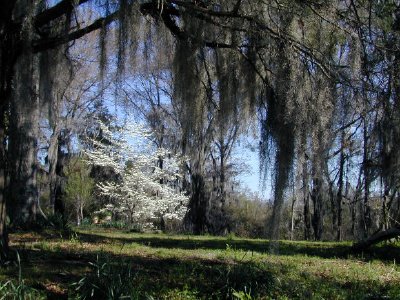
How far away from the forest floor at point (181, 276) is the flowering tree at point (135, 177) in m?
17.7

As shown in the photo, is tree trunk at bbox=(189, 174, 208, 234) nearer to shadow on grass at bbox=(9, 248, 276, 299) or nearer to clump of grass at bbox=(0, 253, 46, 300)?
shadow on grass at bbox=(9, 248, 276, 299)

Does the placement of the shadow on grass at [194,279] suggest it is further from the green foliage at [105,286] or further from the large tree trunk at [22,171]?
the large tree trunk at [22,171]

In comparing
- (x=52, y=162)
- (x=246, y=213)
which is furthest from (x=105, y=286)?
(x=246, y=213)

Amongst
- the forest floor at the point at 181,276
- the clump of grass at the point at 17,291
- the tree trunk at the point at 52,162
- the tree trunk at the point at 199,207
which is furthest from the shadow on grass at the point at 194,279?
the tree trunk at the point at 52,162

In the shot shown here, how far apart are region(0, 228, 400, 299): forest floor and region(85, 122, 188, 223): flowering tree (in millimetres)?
17730

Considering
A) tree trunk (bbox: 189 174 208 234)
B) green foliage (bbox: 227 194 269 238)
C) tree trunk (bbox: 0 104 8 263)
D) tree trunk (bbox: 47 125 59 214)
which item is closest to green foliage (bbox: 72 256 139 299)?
tree trunk (bbox: 0 104 8 263)

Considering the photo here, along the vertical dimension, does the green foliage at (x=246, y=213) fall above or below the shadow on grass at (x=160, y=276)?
below

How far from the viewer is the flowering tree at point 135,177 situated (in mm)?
24469

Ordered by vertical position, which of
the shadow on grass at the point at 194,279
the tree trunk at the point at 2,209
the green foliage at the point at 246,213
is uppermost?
the tree trunk at the point at 2,209

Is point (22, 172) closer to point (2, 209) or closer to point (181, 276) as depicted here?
point (2, 209)

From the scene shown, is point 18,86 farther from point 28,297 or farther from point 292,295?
point 292,295

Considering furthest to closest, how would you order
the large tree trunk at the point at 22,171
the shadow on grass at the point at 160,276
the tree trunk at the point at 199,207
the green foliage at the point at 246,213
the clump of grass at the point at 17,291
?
1. the green foliage at the point at 246,213
2. the tree trunk at the point at 199,207
3. the large tree trunk at the point at 22,171
4. the shadow on grass at the point at 160,276
5. the clump of grass at the point at 17,291

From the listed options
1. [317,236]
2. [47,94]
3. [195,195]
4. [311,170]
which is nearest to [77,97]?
[195,195]

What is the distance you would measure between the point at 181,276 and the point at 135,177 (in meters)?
20.0
